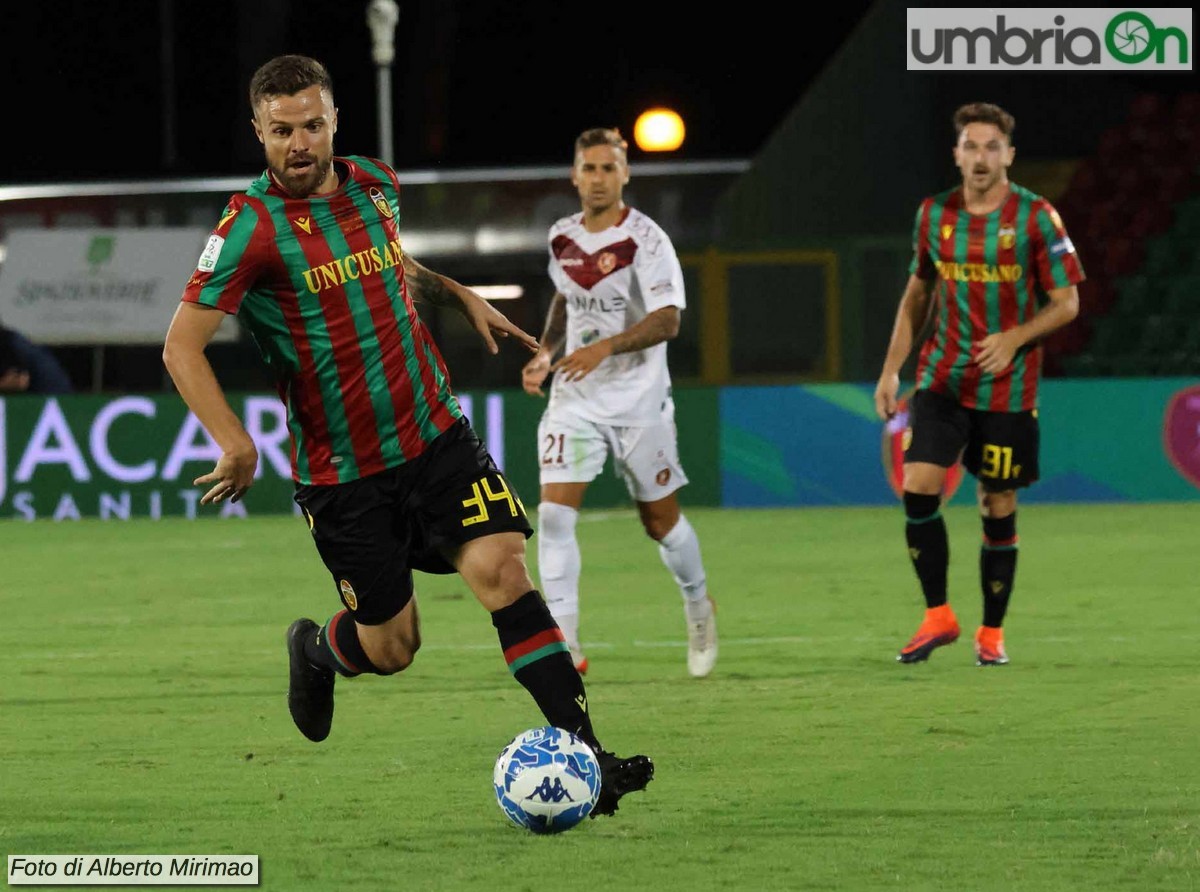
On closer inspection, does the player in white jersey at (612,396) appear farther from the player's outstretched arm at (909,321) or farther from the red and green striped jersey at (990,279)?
the red and green striped jersey at (990,279)

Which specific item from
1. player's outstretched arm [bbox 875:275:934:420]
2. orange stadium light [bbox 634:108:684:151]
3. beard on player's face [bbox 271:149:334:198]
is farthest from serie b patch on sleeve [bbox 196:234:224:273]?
orange stadium light [bbox 634:108:684:151]

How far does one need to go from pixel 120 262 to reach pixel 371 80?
1287 centimetres

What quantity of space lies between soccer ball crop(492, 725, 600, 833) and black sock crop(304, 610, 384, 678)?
0.98m

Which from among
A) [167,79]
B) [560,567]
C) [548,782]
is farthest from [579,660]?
[167,79]

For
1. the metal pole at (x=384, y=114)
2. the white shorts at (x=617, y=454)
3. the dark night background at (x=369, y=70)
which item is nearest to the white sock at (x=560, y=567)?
the white shorts at (x=617, y=454)

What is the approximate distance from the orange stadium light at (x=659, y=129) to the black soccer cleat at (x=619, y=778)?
16756 millimetres

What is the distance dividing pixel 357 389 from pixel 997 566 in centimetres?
351

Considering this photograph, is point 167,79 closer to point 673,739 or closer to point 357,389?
point 673,739

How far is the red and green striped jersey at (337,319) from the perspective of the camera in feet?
17.0

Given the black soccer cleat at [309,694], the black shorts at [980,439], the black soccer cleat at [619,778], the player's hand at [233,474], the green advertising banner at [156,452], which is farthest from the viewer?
the green advertising banner at [156,452]

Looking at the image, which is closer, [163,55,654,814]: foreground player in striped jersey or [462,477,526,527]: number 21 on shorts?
[163,55,654,814]: foreground player in striped jersey

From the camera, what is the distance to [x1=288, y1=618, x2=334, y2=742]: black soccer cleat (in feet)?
19.9

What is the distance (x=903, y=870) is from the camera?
4.48 m

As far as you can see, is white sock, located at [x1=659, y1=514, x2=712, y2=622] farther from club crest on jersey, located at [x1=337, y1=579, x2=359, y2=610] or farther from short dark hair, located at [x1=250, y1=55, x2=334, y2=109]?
short dark hair, located at [x1=250, y1=55, x2=334, y2=109]
